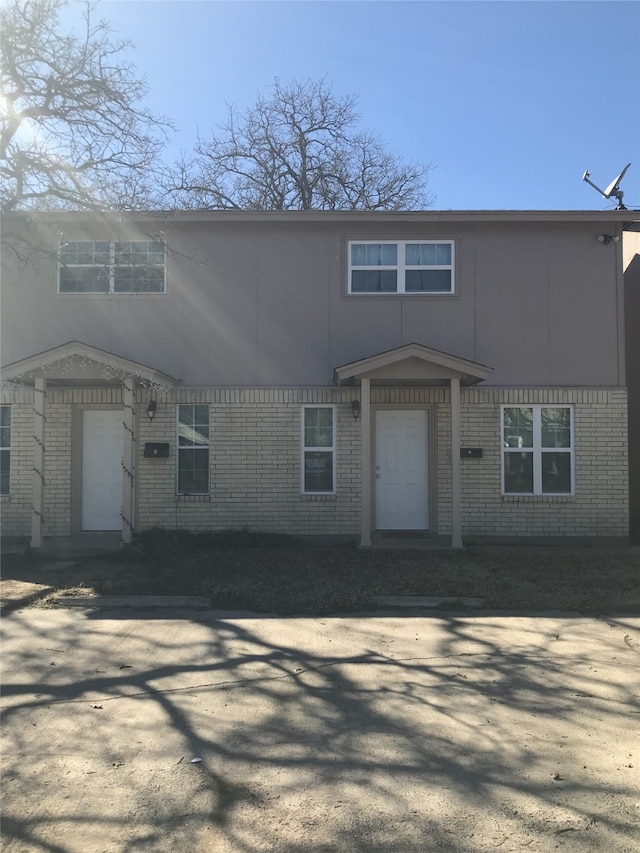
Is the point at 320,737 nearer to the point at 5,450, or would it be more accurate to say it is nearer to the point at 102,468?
the point at 102,468

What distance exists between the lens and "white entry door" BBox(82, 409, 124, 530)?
11.8m

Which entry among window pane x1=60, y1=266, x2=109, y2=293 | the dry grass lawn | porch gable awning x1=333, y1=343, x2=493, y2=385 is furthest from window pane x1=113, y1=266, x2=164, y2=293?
the dry grass lawn

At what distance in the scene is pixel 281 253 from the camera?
11734 mm

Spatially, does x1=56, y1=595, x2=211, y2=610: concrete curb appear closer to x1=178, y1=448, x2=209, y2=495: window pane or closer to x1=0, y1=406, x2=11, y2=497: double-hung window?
x1=178, y1=448, x2=209, y2=495: window pane

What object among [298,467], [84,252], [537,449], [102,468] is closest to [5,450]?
[102,468]

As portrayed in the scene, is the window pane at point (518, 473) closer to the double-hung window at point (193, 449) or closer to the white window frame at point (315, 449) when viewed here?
the white window frame at point (315, 449)

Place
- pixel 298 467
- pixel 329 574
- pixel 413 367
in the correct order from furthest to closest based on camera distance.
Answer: pixel 298 467 < pixel 413 367 < pixel 329 574

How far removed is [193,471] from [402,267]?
16.4 ft

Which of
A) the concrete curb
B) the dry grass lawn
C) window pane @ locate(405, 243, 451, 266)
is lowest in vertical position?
the concrete curb

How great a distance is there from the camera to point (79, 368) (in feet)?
35.7

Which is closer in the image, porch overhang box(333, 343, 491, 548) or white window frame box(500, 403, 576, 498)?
porch overhang box(333, 343, 491, 548)

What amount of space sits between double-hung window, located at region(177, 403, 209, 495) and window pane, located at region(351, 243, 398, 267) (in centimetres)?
366

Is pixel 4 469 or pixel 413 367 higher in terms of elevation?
pixel 413 367

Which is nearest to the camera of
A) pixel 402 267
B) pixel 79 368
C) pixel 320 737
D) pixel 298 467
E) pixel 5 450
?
pixel 320 737
